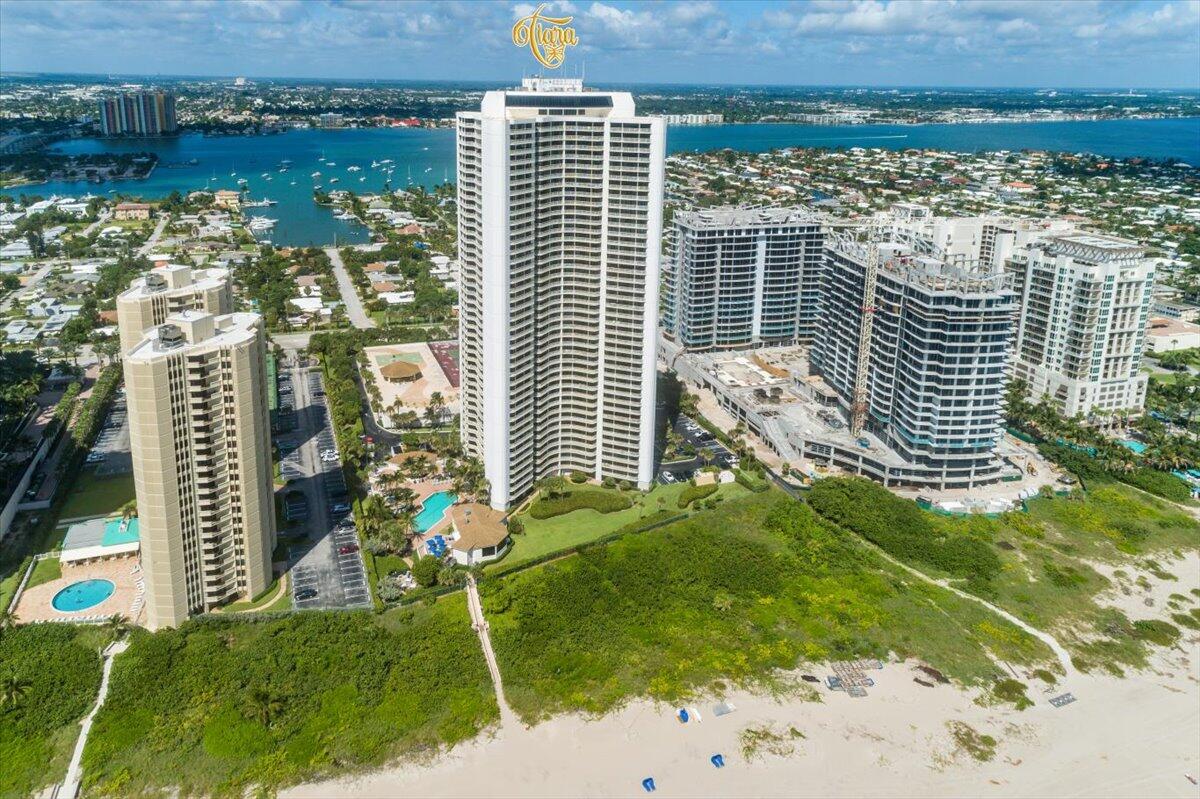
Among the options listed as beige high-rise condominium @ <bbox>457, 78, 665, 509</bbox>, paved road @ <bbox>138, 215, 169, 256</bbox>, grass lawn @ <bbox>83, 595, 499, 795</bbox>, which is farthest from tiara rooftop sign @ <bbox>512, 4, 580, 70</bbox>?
paved road @ <bbox>138, 215, 169, 256</bbox>

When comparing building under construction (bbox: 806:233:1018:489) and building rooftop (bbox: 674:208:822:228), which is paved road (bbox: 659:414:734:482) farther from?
building rooftop (bbox: 674:208:822:228)

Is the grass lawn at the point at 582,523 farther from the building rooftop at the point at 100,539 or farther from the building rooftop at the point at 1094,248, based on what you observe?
the building rooftop at the point at 1094,248

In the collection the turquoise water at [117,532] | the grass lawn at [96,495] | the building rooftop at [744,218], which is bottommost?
the grass lawn at [96,495]

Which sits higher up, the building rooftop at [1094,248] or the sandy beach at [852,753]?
the building rooftop at [1094,248]

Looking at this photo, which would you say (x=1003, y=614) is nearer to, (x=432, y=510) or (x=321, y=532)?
(x=432, y=510)

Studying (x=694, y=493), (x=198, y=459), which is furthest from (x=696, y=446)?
(x=198, y=459)

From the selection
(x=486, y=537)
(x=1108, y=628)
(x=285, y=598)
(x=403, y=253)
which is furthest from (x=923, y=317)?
(x=403, y=253)

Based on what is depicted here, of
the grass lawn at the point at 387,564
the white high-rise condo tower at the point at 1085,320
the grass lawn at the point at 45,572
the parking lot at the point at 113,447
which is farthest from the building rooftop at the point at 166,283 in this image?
the white high-rise condo tower at the point at 1085,320

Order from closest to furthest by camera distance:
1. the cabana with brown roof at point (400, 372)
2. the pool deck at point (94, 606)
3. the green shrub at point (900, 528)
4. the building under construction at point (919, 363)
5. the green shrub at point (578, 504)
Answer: the pool deck at point (94, 606)
the green shrub at point (900, 528)
the green shrub at point (578, 504)
the building under construction at point (919, 363)
the cabana with brown roof at point (400, 372)
